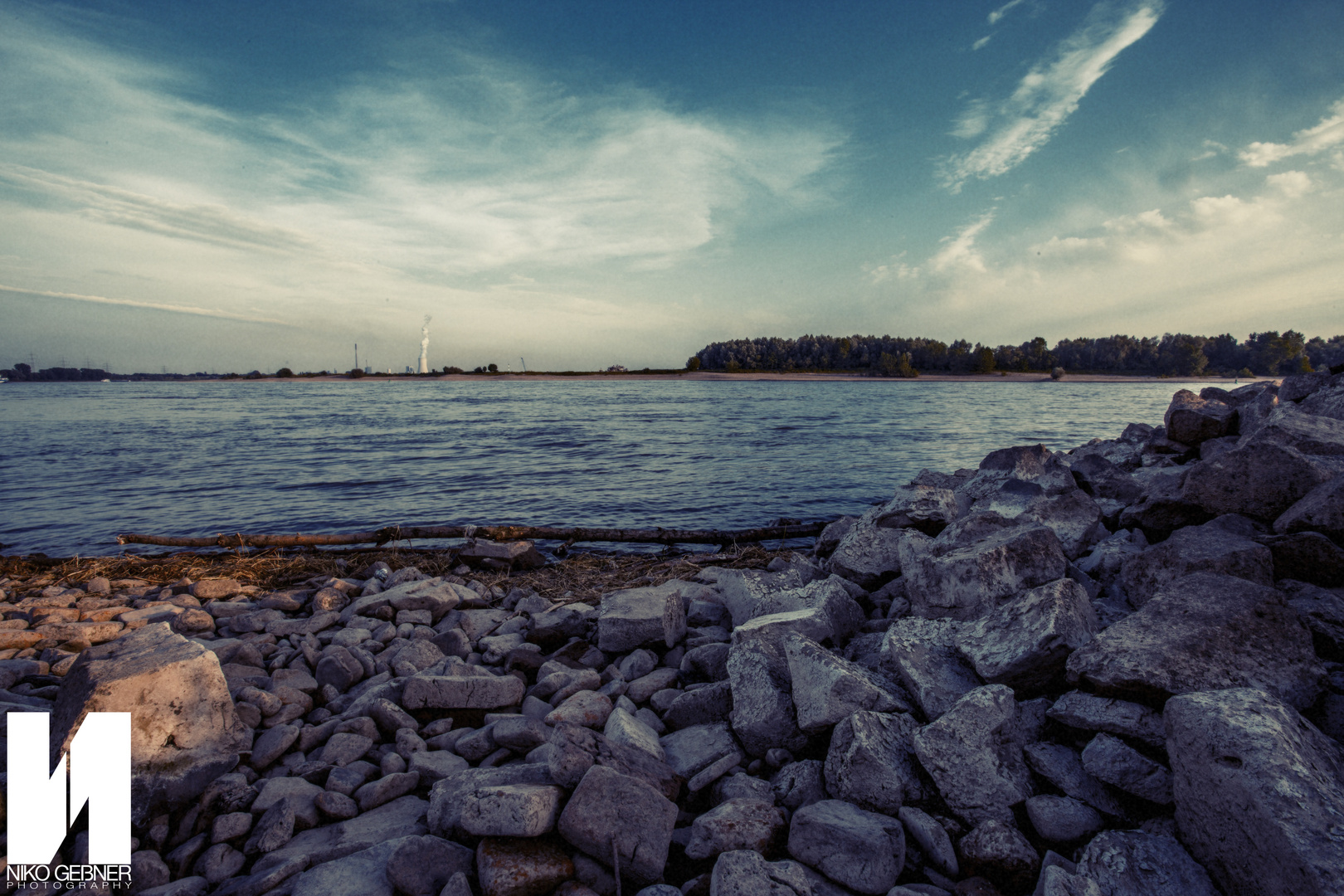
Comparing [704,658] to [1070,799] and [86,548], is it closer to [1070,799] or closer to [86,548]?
[1070,799]

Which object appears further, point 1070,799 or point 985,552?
point 985,552

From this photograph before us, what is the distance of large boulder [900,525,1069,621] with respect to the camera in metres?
3.54

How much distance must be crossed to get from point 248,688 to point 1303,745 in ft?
16.3

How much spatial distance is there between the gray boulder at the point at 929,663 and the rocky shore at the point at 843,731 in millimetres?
15

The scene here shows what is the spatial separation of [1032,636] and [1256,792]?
0.98 metres

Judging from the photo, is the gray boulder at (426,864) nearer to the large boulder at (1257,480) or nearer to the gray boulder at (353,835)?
the gray boulder at (353,835)

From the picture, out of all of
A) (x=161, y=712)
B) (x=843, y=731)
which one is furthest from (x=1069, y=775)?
(x=161, y=712)

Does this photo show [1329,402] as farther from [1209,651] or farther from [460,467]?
[460,467]

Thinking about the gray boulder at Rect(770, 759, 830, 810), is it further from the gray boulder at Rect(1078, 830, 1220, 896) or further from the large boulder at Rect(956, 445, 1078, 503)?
the large boulder at Rect(956, 445, 1078, 503)

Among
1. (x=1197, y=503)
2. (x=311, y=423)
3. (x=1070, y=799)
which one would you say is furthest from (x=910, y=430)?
(x=311, y=423)

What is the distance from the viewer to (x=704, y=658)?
3.95 m

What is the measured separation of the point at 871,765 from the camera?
244 centimetres

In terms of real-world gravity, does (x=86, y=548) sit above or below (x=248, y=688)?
below

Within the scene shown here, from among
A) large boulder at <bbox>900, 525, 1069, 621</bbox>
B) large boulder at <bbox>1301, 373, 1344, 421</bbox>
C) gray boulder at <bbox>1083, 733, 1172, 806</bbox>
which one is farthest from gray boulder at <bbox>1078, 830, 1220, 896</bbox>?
large boulder at <bbox>1301, 373, 1344, 421</bbox>
